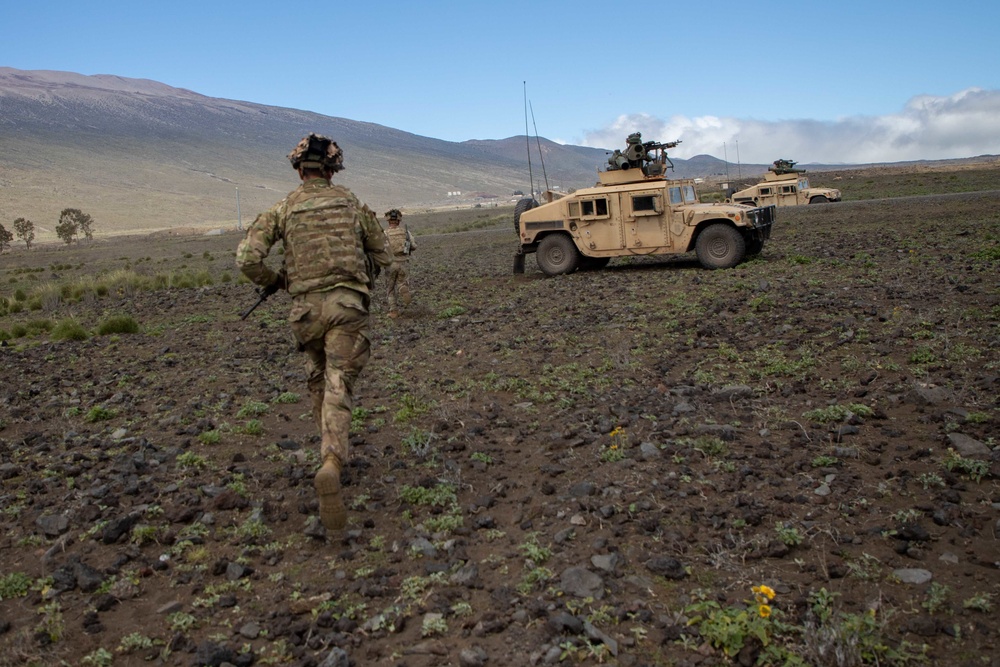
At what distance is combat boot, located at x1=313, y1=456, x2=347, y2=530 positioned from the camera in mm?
4523

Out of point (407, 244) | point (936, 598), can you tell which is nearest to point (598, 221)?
point (407, 244)

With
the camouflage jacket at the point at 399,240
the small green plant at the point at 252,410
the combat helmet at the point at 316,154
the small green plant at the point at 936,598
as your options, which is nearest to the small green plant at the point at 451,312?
the camouflage jacket at the point at 399,240

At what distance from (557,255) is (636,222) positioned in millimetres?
1733

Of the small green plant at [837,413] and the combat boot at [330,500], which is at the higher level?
the combat boot at [330,500]

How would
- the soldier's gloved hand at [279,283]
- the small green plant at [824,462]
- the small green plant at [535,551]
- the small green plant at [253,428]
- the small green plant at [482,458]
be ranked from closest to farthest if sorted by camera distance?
the small green plant at [535,551], the small green plant at [824,462], the soldier's gloved hand at [279,283], the small green plant at [482,458], the small green plant at [253,428]

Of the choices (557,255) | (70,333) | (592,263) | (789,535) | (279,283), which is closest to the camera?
(789,535)

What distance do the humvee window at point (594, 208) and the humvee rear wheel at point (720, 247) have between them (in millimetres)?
1842

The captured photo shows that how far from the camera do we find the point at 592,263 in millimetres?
16906

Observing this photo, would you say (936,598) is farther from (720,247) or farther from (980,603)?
(720,247)

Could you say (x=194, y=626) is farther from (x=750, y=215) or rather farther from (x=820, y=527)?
(x=750, y=215)

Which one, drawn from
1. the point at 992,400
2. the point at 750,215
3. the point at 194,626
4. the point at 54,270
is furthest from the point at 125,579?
the point at 54,270

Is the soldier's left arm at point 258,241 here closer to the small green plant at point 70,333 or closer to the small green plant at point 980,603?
the small green plant at point 980,603

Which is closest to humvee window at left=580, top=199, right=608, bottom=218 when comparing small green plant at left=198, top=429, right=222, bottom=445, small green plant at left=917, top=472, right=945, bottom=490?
small green plant at left=198, top=429, right=222, bottom=445

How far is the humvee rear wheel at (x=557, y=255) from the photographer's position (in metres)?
16.3
